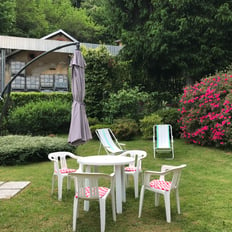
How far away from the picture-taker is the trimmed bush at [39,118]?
1059 cm

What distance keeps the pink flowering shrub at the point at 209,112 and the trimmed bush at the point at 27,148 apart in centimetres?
394

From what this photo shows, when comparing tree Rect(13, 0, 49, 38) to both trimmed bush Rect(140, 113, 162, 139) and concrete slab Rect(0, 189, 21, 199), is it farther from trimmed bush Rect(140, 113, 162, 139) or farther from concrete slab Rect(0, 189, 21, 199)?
concrete slab Rect(0, 189, 21, 199)

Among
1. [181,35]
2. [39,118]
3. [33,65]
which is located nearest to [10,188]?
[39,118]

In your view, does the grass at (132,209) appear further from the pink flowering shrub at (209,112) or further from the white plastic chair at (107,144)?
the pink flowering shrub at (209,112)

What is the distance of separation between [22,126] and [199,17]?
8348 millimetres

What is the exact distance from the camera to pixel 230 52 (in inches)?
467

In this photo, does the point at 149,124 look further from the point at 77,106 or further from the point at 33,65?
the point at 33,65

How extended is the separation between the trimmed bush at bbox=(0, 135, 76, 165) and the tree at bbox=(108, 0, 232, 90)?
6233 millimetres

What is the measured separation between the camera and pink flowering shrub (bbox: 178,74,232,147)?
25.5 feet

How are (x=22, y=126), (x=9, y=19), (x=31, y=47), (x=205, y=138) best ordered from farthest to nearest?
(x=9, y=19), (x=31, y=47), (x=22, y=126), (x=205, y=138)

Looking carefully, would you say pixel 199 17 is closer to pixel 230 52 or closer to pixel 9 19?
pixel 230 52

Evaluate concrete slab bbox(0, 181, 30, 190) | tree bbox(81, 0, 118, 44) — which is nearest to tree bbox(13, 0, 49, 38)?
tree bbox(81, 0, 118, 44)

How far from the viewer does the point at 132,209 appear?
155 inches

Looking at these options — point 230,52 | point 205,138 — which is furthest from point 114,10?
point 205,138
